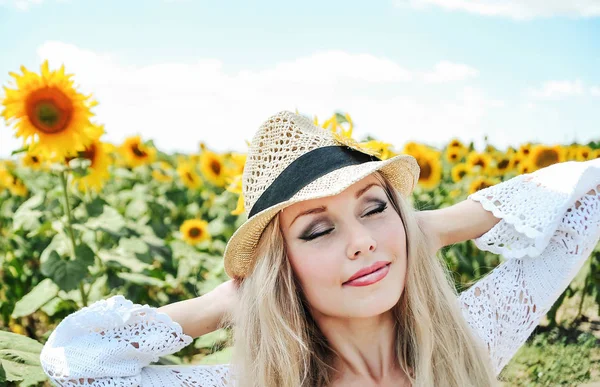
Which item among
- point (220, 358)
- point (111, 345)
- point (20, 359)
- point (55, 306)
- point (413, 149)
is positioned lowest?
point (55, 306)

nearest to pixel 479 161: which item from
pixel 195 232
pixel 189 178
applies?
pixel 195 232

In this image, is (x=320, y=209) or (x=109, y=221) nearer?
(x=320, y=209)

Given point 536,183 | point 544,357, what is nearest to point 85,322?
point 536,183

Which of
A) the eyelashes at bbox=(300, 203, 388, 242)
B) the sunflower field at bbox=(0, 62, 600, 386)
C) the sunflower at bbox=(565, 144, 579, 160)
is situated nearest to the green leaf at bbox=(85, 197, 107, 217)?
the sunflower field at bbox=(0, 62, 600, 386)

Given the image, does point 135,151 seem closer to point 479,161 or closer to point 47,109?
point 47,109

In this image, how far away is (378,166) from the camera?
1.45 meters

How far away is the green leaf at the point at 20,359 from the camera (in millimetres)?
1629

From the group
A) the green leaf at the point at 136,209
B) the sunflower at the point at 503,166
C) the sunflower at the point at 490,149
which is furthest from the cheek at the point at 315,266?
the sunflower at the point at 490,149

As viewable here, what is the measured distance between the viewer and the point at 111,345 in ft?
4.91

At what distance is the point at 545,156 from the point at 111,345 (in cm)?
353

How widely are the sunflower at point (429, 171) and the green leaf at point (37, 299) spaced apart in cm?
239

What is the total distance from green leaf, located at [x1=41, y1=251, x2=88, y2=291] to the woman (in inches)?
40.5

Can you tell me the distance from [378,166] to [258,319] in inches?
18.8

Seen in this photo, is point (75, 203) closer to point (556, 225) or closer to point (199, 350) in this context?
point (199, 350)
